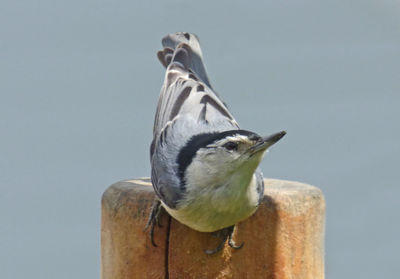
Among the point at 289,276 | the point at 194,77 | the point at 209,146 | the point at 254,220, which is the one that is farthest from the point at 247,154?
the point at 194,77

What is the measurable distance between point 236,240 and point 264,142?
48 centimetres

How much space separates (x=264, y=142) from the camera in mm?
2379

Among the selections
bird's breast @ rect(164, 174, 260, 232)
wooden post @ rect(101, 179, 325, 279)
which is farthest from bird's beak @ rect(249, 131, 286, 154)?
wooden post @ rect(101, 179, 325, 279)

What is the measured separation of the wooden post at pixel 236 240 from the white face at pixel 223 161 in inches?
8.9

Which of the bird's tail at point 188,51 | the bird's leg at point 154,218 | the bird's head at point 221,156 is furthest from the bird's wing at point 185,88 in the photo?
the bird's leg at point 154,218

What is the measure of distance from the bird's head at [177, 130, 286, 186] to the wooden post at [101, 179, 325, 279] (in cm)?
22

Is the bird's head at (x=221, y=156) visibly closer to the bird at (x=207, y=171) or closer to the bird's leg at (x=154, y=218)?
the bird at (x=207, y=171)

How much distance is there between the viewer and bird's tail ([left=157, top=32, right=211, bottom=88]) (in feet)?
11.9

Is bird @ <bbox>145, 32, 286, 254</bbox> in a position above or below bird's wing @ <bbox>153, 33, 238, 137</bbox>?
below

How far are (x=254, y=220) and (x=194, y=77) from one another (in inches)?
41.8

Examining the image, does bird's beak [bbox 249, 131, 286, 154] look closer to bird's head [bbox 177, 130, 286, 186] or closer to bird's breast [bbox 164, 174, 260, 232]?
bird's head [bbox 177, 130, 286, 186]

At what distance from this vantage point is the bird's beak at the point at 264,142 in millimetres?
2318

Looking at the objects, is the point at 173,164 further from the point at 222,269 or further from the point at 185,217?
the point at 222,269

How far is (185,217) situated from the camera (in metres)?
2.60
